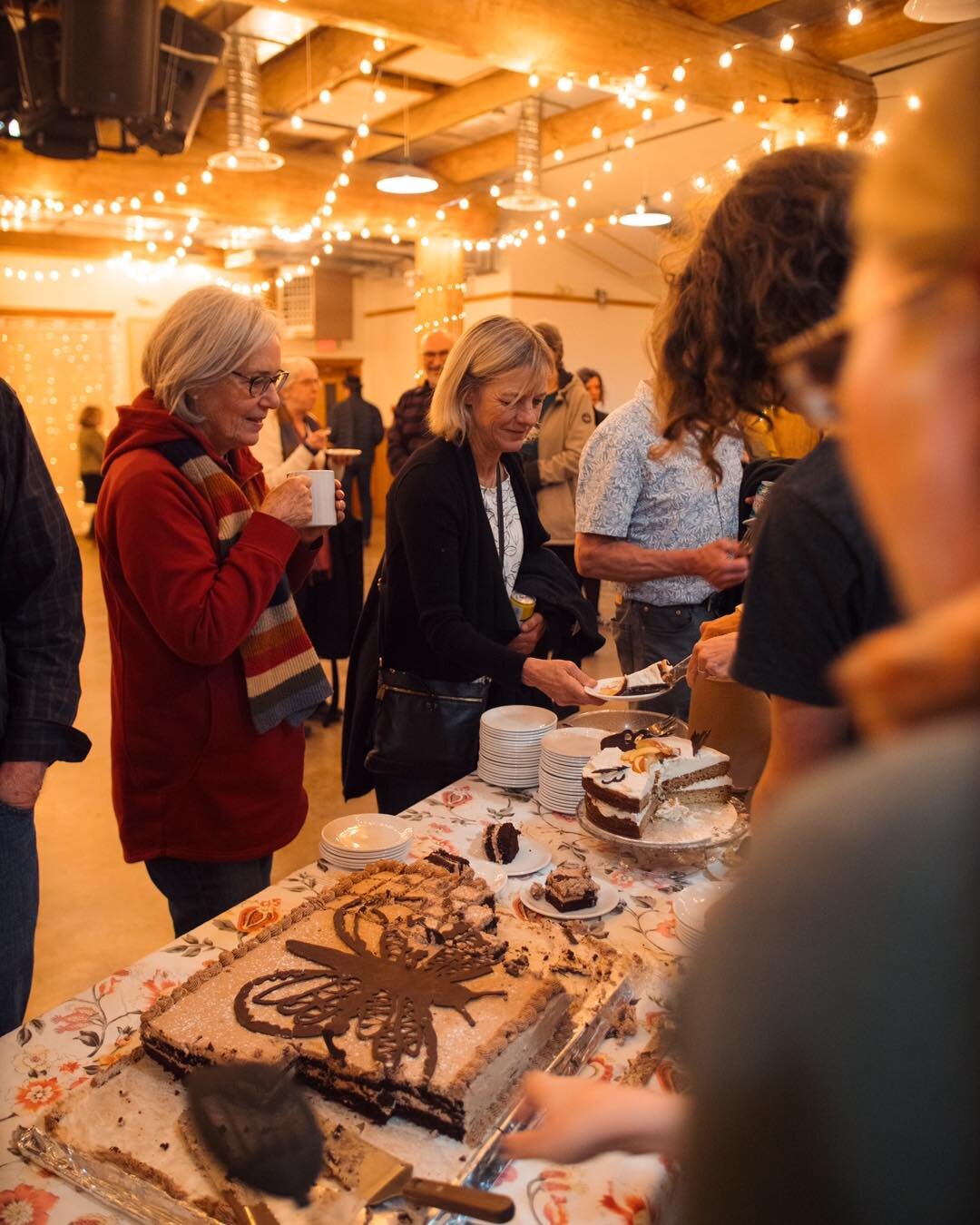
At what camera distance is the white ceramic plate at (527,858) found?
154 cm

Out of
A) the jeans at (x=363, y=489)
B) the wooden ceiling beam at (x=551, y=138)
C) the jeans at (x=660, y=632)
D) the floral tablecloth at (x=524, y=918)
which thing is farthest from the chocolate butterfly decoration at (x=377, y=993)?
the jeans at (x=363, y=489)

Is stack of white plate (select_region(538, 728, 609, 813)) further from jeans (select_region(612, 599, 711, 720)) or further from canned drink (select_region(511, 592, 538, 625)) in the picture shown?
jeans (select_region(612, 599, 711, 720))

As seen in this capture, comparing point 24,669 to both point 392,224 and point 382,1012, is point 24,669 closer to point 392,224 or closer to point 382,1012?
point 382,1012

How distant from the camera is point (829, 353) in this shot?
408mm

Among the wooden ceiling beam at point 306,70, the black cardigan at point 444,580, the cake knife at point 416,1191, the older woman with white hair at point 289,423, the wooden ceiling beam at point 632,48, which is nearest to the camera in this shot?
the cake knife at point 416,1191

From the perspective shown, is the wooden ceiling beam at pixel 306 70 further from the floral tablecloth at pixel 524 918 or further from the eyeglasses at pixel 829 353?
the eyeglasses at pixel 829 353

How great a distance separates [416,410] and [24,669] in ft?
11.6

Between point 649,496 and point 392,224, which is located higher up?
point 392,224

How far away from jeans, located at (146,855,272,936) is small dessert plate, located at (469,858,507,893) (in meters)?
0.49

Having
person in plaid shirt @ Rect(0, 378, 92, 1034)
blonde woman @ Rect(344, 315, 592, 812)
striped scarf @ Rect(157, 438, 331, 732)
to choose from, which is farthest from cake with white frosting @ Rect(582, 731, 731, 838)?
person in plaid shirt @ Rect(0, 378, 92, 1034)

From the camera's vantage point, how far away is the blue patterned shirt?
8.46 feet

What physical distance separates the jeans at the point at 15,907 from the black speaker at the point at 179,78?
3996mm

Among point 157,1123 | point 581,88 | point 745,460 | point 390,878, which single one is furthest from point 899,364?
point 581,88

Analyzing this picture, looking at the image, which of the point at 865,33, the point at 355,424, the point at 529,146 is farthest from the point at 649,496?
the point at 355,424
